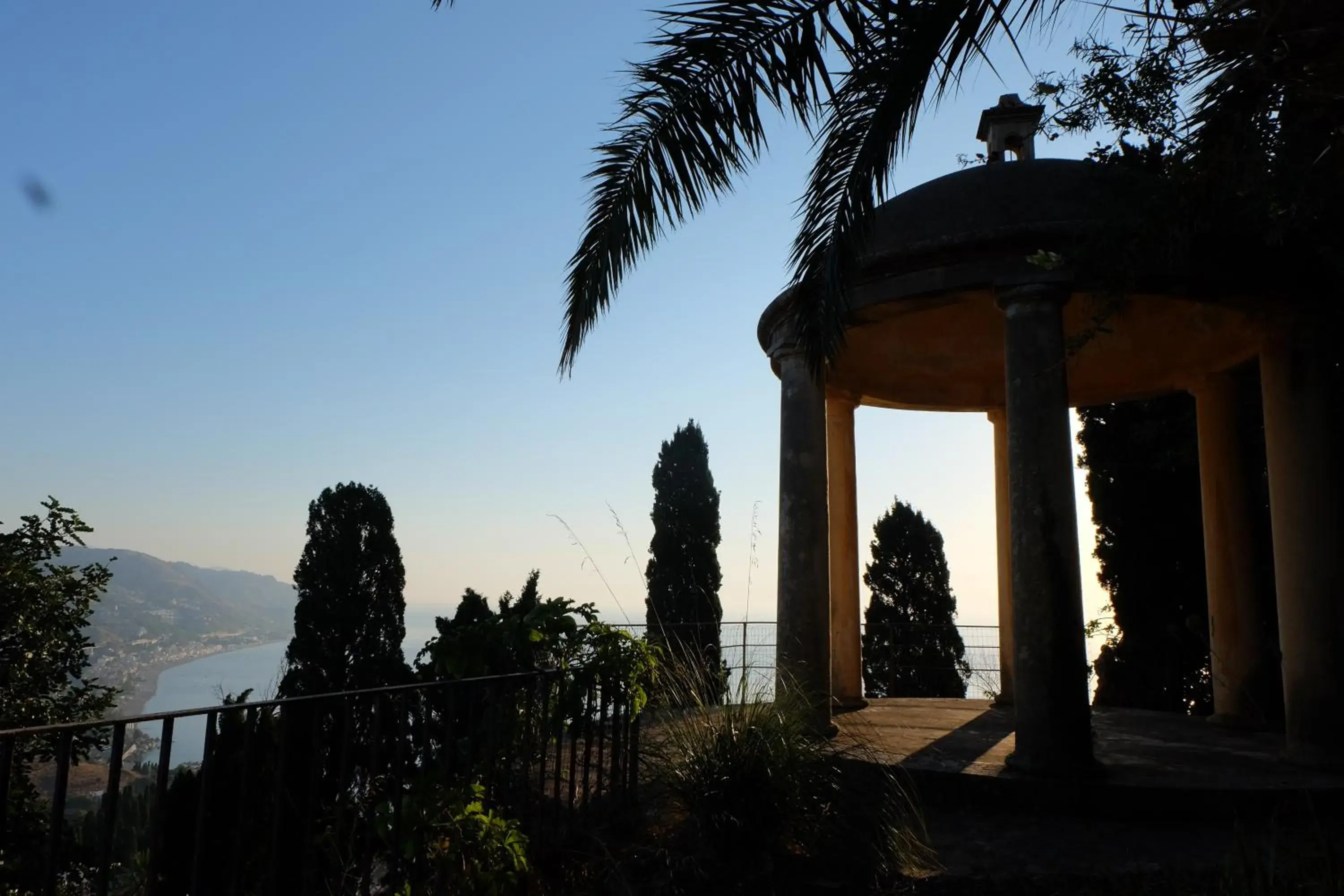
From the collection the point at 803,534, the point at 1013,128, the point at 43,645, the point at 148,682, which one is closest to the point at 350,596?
the point at 43,645

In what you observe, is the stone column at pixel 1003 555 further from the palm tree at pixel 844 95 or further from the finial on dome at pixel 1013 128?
the palm tree at pixel 844 95

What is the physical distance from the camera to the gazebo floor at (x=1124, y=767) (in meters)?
6.37

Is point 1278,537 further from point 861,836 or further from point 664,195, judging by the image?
point 664,195

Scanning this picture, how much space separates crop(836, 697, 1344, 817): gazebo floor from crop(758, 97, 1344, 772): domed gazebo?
0.86ft

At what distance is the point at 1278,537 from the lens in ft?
25.4

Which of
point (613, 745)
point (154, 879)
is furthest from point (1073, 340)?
point (154, 879)

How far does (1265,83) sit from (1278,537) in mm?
3824

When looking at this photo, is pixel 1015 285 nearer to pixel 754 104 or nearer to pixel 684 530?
pixel 754 104

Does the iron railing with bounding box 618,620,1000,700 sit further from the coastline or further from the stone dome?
the coastline

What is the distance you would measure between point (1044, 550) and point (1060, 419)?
1.01m

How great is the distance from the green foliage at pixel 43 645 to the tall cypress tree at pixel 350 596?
10383mm

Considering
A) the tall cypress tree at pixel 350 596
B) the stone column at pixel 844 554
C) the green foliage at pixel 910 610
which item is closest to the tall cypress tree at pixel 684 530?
the green foliage at pixel 910 610

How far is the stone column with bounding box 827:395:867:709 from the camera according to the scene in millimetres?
10727

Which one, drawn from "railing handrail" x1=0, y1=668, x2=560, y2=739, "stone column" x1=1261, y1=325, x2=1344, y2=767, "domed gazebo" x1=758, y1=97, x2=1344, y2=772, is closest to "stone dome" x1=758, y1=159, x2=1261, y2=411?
"domed gazebo" x1=758, y1=97, x2=1344, y2=772
